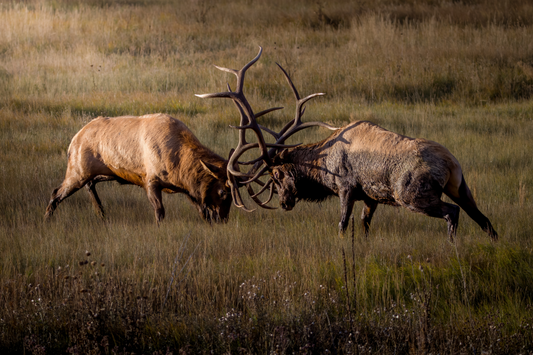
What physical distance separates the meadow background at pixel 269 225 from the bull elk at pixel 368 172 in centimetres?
39

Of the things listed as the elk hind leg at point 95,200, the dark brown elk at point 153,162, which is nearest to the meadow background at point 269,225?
the elk hind leg at point 95,200

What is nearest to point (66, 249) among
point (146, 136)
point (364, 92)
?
point (146, 136)

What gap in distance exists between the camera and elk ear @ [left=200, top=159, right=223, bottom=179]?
19.7 ft

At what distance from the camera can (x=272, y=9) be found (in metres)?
23.8

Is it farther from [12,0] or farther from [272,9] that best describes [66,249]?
[12,0]

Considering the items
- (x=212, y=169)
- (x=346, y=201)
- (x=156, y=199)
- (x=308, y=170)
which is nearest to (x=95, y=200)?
(x=156, y=199)

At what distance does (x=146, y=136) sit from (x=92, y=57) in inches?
433

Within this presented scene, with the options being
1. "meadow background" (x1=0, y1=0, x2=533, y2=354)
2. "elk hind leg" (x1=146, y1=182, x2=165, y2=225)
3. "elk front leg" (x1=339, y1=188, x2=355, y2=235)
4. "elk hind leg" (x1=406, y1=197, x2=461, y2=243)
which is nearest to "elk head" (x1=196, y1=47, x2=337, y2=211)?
"meadow background" (x1=0, y1=0, x2=533, y2=354)

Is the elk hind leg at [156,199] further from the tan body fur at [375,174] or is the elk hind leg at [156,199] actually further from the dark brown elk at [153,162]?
the tan body fur at [375,174]

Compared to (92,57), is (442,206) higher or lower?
lower

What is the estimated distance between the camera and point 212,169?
19.9ft

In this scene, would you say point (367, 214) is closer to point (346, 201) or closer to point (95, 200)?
point (346, 201)

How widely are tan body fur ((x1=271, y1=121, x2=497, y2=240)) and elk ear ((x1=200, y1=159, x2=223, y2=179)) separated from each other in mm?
635

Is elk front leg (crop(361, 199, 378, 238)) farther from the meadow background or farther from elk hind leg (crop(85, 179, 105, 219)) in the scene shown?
elk hind leg (crop(85, 179, 105, 219))
